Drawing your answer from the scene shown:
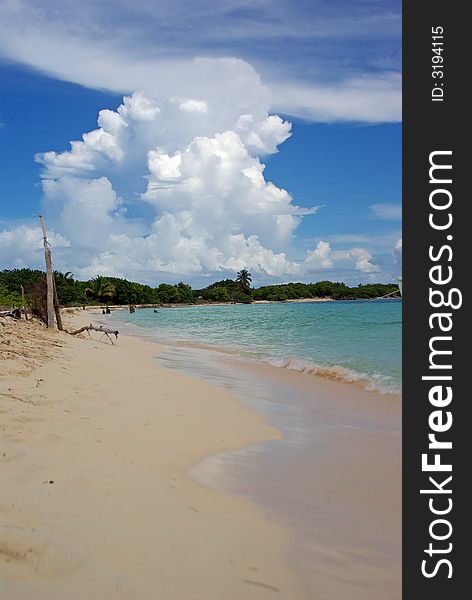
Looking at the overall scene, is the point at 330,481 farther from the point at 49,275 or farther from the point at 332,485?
the point at 49,275

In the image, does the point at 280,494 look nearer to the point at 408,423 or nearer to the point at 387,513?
the point at 387,513

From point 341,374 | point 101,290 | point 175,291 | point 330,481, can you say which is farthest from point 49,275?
point 175,291

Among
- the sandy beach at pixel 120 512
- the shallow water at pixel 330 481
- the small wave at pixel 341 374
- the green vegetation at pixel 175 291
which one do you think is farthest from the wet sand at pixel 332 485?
the green vegetation at pixel 175 291

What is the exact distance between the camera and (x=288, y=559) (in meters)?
3.24

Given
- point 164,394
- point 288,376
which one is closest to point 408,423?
point 164,394

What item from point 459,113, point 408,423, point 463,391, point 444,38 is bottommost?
point 408,423

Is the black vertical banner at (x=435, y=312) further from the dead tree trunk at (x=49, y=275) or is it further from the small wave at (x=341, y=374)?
the dead tree trunk at (x=49, y=275)

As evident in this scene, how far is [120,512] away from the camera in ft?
11.7

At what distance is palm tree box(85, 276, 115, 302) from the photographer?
98.2m

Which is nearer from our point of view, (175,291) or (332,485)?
(332,485)

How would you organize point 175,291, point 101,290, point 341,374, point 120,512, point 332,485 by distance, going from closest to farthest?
point 120,512 < point 332,485 < point 341,374 < point 101,290 < point 175,291

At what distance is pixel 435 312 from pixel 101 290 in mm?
98587

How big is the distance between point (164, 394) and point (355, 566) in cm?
587

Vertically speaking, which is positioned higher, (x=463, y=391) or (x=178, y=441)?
(x=463, y=391)
